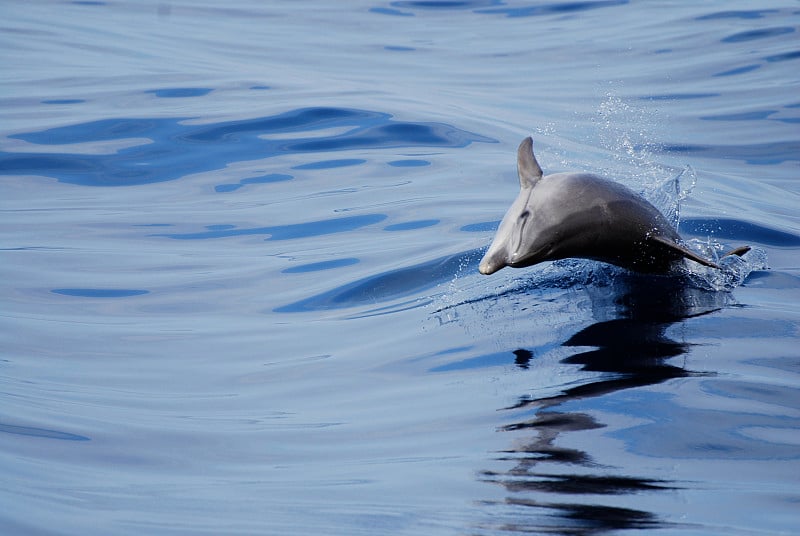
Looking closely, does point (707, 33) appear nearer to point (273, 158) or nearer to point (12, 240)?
point (273, 158)

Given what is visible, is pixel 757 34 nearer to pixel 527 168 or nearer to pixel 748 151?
pixel 748 151

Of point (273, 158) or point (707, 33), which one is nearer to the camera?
point (273, 158)

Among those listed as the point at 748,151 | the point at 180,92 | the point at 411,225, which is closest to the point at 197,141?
the point at 180,92

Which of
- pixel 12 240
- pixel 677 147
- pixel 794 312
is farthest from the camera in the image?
pixel 677 147

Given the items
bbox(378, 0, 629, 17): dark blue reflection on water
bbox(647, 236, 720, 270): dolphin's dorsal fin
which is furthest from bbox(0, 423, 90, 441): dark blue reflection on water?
bbox(378, 0, 629, 17): dark blue reflection on water

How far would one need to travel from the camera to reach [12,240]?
33.0 feet

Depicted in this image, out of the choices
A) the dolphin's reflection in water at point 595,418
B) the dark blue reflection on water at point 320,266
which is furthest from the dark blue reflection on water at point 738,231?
the dark blue reflection on water at point 320,266

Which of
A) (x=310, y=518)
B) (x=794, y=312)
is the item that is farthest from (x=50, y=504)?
(x=794, y=312)

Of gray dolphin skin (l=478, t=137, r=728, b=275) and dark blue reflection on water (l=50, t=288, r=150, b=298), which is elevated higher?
gray dolphin skin (l=478, t=137, r=728, b=275)

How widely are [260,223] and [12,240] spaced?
2187mm

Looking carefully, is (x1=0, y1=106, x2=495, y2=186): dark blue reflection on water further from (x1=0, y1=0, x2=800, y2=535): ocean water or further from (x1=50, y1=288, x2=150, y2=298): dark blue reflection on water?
(x1=50, y1=288, x2=150, y2=298): dark blue reflection on water

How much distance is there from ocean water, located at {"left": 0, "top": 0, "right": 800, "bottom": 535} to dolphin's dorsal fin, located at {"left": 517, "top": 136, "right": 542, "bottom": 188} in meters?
0.87

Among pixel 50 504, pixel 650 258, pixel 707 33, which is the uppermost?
pixel 707 33

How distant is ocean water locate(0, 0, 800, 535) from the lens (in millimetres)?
4809
